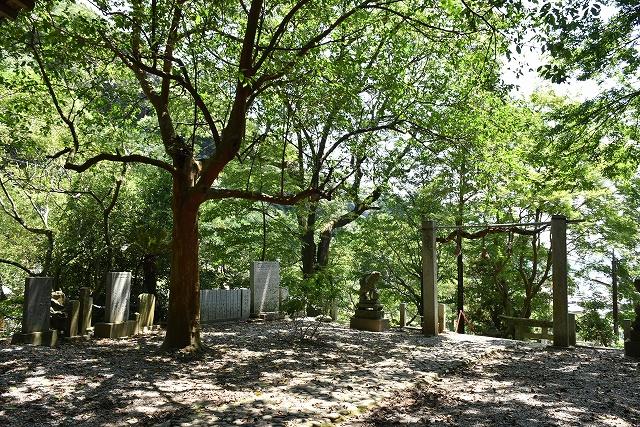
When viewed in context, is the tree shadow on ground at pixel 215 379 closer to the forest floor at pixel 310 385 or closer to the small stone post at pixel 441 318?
the forest floor at pixel 310 385

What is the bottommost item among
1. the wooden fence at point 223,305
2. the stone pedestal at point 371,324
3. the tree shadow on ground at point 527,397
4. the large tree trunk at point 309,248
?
the tree shadow on ground at point 527,397

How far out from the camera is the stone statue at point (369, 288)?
14078mm

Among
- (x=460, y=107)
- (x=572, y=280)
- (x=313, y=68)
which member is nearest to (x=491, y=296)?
(x=572, y=280)

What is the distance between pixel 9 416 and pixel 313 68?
7351 mm

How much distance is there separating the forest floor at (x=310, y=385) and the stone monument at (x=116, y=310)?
473 millimetres

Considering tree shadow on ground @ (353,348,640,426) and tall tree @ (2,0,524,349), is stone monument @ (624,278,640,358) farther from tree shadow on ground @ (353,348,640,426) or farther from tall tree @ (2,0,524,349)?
tall tree @ (2,0,524,349)

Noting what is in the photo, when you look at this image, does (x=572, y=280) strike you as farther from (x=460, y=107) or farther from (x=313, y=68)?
(x=313, y=68)

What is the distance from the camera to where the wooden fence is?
14258 millimetres

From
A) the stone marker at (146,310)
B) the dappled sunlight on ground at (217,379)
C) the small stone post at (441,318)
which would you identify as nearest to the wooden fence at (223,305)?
the stone marker at (146,310)

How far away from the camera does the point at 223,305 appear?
14688mm

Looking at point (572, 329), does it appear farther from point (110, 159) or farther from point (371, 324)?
point (110, 159)

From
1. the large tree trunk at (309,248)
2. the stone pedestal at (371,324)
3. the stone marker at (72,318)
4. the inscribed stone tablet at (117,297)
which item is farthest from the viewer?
the large tree trunk at (309,248)

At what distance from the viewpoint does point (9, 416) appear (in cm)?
521

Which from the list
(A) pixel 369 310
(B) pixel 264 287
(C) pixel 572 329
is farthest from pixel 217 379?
(C) pixel 572 329
